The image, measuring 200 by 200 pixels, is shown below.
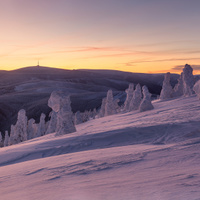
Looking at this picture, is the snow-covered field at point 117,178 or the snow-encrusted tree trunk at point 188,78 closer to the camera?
the snow-covered field at point 117,178

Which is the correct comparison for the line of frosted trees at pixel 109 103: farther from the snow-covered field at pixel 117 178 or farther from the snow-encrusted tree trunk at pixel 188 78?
the snow-covered field at pixel 117 178

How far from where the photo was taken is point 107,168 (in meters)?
3.94

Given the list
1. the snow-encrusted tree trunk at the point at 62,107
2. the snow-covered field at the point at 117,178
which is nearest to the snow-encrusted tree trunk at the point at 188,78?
the snow-encrusted tree trunk at the point at 62,107

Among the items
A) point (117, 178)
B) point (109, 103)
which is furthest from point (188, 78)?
point (117, 178)

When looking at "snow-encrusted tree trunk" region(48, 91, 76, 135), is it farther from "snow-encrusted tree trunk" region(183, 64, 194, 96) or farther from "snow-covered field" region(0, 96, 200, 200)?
"snow-encrusted tree trunk" region(183, 64, 194, 96)

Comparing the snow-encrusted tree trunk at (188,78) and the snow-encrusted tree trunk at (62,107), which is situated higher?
the snow-encrusted tree trunk at (188,78)

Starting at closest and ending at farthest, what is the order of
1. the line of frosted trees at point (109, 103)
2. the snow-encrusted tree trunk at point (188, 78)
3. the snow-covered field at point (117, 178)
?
the snow-covered field at point (117, 178), the line of frosted trees at point (109, 103), the snow-encrusted tree trunk at point (188, 78)

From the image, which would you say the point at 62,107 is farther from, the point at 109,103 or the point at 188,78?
the point at 109,103

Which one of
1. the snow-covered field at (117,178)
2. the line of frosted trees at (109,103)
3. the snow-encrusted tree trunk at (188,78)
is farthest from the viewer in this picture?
the snow-encrusted tree trunk at (188,78)

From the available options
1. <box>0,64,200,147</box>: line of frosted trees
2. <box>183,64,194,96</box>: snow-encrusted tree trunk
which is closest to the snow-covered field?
<box>0,64,200,147</box>: line of frosted trees

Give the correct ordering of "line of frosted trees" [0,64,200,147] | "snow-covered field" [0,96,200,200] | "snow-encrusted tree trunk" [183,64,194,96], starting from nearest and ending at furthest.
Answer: "snow-covered field" [0,96,200,200] < "line of frosted trees" [0,64,200,147] < "snow-encrusted tree trunk" [183,64,194,96]

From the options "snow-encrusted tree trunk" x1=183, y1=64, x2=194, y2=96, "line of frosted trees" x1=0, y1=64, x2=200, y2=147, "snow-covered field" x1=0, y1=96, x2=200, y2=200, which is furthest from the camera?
"snow-encrusted tree trunk" x1=183, y1=64, x2=194, y2=96

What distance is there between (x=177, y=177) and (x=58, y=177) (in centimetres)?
182

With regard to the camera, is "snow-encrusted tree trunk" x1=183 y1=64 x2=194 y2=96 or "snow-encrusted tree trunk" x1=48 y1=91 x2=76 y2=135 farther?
"snow-encrusted tree trunk" x1=183 y1=64 x2=194 y2=96
